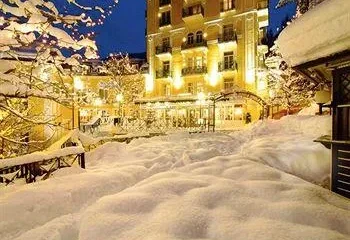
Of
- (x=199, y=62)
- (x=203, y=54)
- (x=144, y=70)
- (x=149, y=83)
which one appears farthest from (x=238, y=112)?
(x=144, y=70)

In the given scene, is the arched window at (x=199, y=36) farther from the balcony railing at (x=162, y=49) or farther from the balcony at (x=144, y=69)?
the balcony at (x=144, y=69)

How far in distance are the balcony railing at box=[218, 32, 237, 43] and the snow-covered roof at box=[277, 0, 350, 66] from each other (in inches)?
1155

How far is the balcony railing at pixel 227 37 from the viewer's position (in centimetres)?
→ 3347

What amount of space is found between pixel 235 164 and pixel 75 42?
14.4 ft

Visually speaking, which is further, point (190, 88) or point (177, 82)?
point (177, 82)

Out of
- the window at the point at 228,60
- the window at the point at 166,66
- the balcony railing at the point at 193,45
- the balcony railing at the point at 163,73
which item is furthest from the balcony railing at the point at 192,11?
the balcony railing at the point at 163,73

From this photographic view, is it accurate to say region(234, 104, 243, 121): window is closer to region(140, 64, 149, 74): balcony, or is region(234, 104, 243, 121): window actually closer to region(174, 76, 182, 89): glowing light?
region(174, 76, 182, 89): glowing light

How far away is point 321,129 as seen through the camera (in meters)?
12.3

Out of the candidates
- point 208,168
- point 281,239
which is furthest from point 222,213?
point 208,168

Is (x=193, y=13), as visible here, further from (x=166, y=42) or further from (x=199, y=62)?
(x=199, y=62)

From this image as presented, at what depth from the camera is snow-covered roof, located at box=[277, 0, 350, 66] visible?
3.93 meters

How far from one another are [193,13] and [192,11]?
521 millimetres

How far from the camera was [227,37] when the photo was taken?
3416cm

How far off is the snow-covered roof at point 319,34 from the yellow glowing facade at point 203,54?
23509 millimetres
